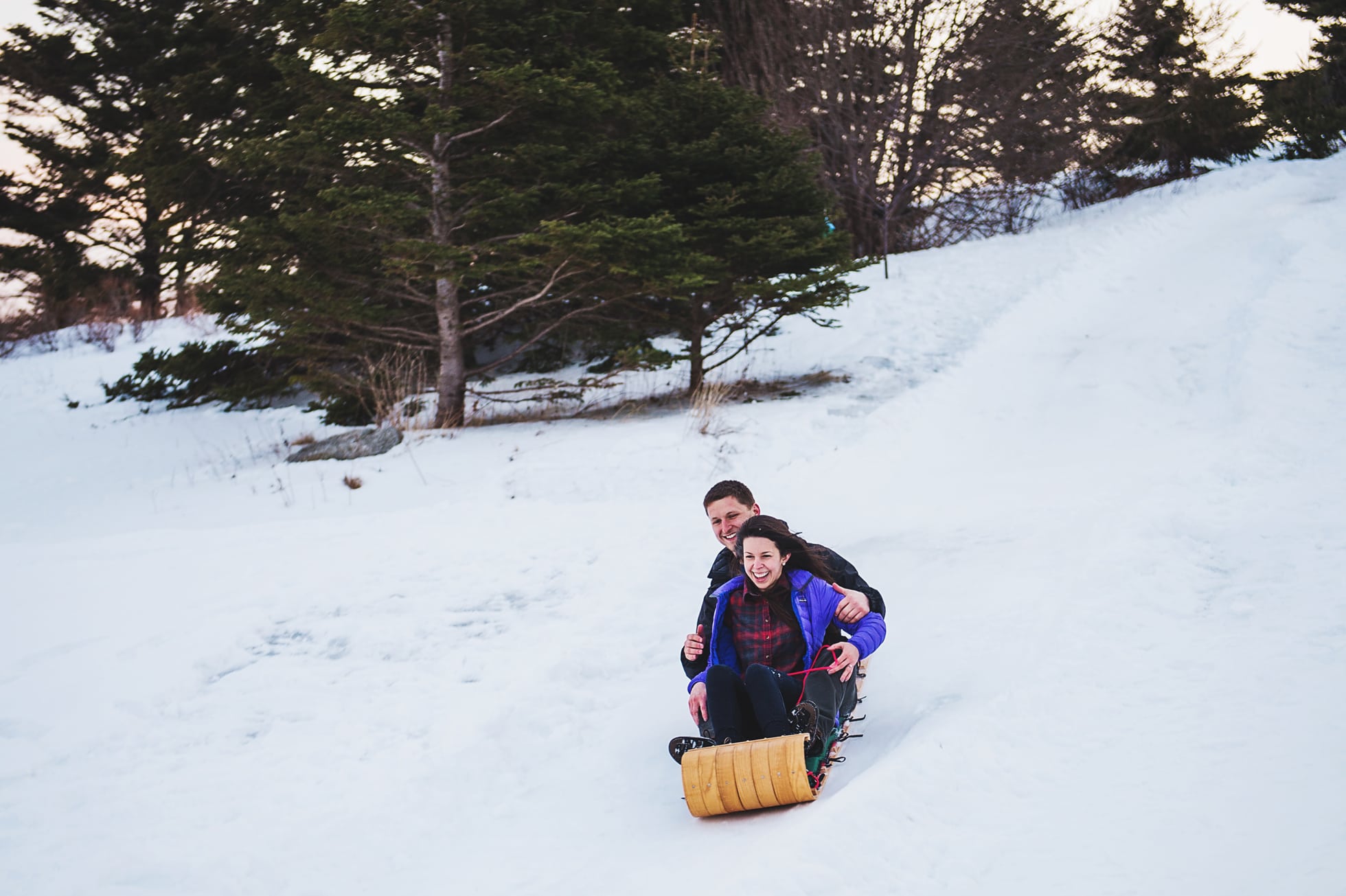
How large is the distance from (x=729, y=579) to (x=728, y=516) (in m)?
0.30

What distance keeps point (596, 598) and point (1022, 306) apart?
8.98 metres

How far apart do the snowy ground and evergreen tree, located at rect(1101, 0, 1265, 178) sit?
430 inches

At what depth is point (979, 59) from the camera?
17.4 meters

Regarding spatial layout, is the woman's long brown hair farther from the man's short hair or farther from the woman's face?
the man's short hair

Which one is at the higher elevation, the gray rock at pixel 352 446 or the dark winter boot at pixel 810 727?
the gray rock at pixel 352 446

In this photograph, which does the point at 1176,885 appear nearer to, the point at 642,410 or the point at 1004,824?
the point at 1004,824

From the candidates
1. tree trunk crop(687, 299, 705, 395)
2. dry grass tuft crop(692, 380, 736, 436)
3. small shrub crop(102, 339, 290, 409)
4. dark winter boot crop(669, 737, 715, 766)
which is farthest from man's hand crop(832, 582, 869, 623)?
Answer: small shrub crop(102, 339, 290, 409)

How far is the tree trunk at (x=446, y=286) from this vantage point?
8805mm

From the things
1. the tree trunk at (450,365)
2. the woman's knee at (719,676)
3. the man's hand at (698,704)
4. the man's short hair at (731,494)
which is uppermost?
Result: the tree trunk at (450,365)

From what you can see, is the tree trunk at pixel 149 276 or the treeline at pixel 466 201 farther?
the tree trunk at pixel 149 276

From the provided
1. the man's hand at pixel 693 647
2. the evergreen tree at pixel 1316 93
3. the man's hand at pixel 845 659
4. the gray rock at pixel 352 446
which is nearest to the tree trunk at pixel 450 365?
the gray rock at pixel 352 446

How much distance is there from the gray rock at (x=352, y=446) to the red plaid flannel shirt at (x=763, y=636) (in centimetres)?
542

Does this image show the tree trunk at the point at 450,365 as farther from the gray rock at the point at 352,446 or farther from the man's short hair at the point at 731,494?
the man's short hair at the point at 731,494

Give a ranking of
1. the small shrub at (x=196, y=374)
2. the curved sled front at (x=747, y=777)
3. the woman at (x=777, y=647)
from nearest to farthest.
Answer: the curved sled front at (x=747, y=777), the woman at (x=777, y=647), the small shrub at (x=196, y=374)
